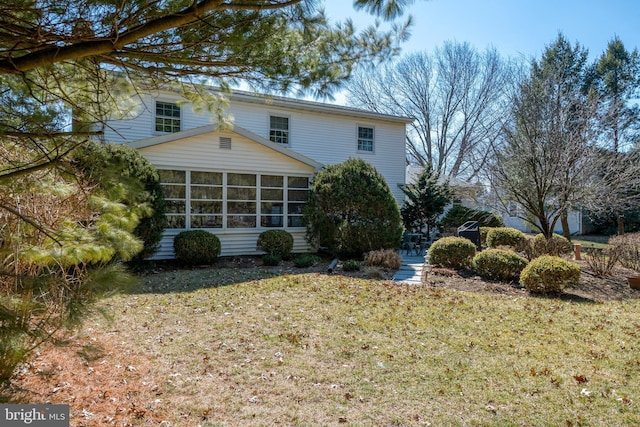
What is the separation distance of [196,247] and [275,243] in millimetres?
2416

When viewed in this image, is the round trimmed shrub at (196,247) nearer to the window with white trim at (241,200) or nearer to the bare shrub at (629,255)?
the window with white trim at (241,200)

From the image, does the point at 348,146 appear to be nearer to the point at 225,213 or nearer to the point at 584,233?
the point at 225,213

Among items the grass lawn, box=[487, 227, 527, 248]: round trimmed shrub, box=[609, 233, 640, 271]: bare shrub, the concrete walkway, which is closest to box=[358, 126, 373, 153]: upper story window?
the concrete walkway

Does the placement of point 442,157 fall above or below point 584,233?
above

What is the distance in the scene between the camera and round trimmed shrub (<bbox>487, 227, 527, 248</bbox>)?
39.7ft

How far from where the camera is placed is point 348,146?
1619cm

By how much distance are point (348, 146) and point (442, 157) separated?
14051 millimetres

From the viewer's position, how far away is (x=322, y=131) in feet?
51.4

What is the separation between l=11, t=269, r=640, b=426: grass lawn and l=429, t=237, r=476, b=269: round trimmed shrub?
2239 millimetres

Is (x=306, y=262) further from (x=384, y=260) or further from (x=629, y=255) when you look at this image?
(x=629, y=255)

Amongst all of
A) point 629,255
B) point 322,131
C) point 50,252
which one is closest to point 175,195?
point 322,131

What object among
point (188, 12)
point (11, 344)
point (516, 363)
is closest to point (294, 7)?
point (188, 12)

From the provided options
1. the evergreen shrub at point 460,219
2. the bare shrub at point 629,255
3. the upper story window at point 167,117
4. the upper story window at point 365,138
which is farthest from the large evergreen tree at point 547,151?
the upper story window at point 167,117

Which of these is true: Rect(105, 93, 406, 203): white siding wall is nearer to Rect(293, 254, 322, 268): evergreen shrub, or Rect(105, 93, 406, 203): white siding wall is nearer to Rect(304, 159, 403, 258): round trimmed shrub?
Rect(304, 159, 403, 258): round trimmed shrub
